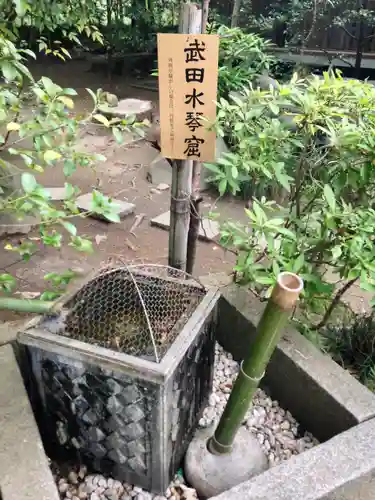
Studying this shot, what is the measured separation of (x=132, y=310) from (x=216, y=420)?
667 millimetres

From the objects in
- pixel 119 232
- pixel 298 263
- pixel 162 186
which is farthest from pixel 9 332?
pixel 162 186

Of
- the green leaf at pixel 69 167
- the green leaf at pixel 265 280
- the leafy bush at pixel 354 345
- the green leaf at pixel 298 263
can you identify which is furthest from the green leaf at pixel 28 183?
the leafy bush at pixel 354 345

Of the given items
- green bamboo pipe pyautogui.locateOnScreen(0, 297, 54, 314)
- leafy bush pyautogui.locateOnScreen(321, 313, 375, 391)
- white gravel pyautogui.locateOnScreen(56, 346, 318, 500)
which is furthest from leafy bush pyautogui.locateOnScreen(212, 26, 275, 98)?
green bamboo pipe pyautogui.locateOnScreen(0, 297, 54, 314)

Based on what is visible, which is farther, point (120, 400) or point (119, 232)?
point (119, 232)

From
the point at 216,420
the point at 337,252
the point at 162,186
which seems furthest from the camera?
the point at 162,186

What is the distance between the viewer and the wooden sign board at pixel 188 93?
1.82 meters

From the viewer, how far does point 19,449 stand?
150 centimetres

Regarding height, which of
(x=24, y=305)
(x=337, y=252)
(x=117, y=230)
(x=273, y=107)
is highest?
(x=273, y=107)

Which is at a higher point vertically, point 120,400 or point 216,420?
point 120,400

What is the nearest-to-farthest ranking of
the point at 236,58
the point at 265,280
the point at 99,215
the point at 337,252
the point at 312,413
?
the point at 337,252, the point at 265,280, the point at 312,413, the point at 99,215, the point at 236,58

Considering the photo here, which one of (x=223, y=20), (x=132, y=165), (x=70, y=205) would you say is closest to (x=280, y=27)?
(x=223, y=20)

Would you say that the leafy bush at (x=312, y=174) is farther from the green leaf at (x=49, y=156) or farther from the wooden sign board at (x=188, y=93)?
the green leaf at (x=49, y=156)

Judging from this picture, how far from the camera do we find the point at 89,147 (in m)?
6.75

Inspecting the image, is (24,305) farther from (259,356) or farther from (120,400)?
(259,356)
